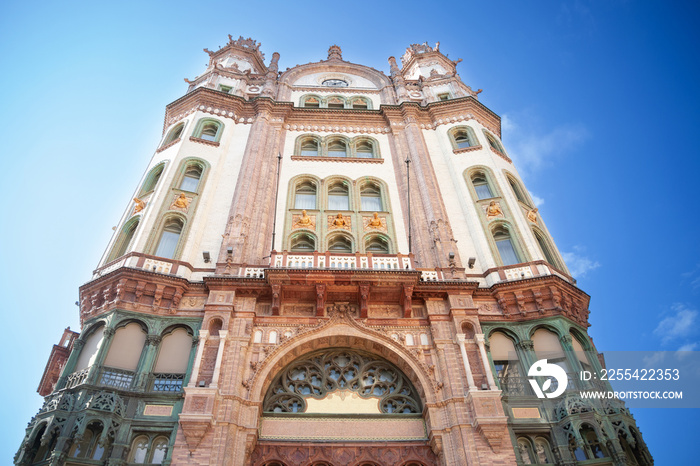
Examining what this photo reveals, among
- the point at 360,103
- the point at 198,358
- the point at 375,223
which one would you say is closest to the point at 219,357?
the point at 198,358

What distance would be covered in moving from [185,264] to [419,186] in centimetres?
→ 1252

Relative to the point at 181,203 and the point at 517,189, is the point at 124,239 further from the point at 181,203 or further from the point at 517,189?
the point at 517,189

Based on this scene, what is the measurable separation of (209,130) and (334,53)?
18.0m

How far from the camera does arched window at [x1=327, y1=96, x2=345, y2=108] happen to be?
34.6 meters

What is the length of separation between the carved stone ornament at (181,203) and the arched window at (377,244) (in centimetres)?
881

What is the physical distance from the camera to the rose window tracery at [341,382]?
707 inches

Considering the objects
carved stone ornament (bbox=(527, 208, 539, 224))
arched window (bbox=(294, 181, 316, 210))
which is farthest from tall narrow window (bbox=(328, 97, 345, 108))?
carved stone ornament (bbox=(527, 208, 539, 224))

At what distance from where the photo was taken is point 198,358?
17.0 m

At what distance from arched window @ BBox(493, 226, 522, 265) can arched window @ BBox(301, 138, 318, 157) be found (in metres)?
12.0

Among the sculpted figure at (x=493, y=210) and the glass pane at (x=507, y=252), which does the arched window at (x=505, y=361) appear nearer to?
the glass pane at (x=507, y=252)

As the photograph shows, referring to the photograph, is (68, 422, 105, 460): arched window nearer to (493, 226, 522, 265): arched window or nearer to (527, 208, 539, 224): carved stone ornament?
(493, 226, 522, 265): arched window

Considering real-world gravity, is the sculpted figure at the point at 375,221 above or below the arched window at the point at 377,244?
above

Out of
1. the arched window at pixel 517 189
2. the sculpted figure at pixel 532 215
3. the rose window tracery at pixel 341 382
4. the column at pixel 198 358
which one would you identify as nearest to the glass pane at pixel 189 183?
the column at pixel 198 358

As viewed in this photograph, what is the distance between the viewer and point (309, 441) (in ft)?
54.9
